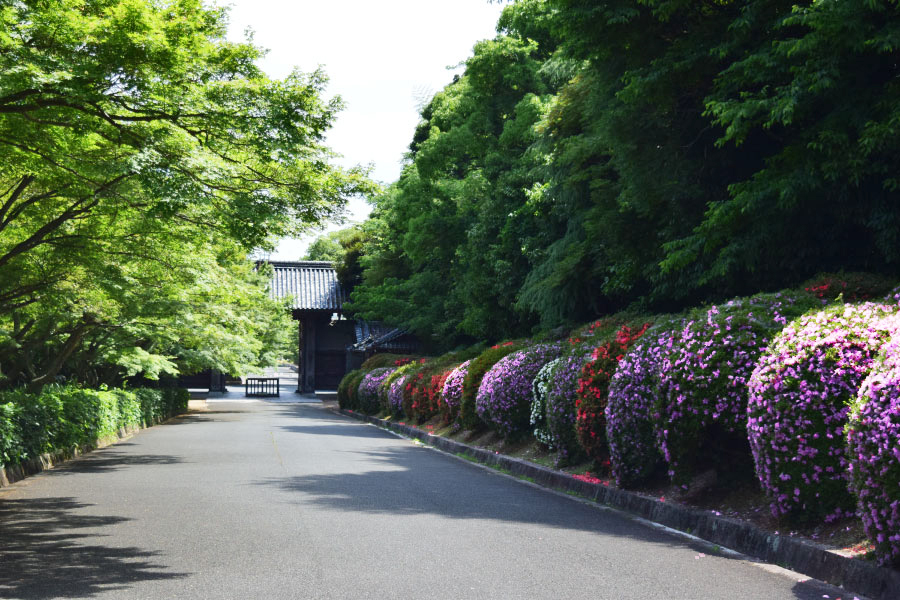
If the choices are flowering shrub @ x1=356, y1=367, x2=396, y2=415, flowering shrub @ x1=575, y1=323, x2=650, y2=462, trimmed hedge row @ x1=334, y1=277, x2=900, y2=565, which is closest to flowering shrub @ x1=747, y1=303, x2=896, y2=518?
trimmed hedge row @ x1=334, y1=277, x2=900, y2=565

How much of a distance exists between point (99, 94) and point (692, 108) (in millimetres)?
8642

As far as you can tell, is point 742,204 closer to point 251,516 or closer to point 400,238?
point 251,516

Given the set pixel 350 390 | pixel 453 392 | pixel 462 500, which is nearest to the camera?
pixel 462 500

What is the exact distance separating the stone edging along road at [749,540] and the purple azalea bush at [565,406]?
0.42 m

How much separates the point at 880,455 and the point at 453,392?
13.6 metres

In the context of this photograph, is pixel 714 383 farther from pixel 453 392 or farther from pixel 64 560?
pixel 453 392

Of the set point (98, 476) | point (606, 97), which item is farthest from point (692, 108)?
point (98, 476)

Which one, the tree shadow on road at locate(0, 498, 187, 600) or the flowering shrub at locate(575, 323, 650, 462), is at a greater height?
the flowering shrub at locate(575, 323, 650, 462)

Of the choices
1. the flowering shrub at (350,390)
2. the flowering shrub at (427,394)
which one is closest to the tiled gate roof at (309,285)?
the flowering shrub at (350,390)

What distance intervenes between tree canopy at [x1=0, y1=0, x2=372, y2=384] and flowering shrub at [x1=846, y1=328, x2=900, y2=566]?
6202mm

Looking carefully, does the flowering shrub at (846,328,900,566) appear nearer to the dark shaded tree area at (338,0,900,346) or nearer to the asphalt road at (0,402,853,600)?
the asphalt road at (0,402,853,600)

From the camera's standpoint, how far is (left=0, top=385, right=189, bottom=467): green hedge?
37.0 feet

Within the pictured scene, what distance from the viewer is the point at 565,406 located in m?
11.2

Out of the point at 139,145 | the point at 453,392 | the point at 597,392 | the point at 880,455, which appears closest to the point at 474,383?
the point at 453,392
